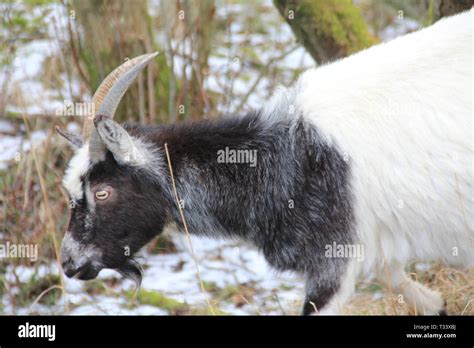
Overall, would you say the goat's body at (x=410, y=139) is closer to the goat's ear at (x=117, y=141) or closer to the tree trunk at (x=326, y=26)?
the goat's ear at (x=117, y=141)

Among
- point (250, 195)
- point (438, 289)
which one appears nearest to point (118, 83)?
point (250, 195)

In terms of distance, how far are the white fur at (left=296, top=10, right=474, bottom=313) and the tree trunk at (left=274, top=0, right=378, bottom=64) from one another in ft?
5.60

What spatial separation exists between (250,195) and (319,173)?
0.44 m

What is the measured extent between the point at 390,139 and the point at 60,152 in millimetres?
3692

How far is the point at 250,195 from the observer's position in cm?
477

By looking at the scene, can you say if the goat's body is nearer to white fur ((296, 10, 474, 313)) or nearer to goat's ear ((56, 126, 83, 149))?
white fur ((296, 10, 474, 313))

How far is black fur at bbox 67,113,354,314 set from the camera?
179 inches

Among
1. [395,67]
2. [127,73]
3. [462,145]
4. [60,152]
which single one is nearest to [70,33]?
[60,152]

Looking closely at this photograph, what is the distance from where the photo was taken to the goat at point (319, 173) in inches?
176

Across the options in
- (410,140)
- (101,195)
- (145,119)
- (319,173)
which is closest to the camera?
(410,140)

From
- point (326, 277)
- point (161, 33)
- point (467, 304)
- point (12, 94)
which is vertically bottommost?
point (467, 304)

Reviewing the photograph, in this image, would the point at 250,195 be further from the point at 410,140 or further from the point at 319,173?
the point at 410,140

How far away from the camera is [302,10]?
628 centimetres
